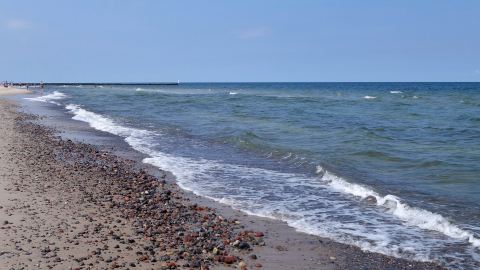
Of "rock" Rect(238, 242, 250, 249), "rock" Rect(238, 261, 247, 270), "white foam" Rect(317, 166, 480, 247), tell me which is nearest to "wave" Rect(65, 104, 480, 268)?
"white foam" Rect(317, 166, 480, 247)

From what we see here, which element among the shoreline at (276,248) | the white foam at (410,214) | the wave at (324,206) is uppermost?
the white foam at (410,214)

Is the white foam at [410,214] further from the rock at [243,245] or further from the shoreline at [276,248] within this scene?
the rock at [243,245]

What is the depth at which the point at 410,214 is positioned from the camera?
9.08m

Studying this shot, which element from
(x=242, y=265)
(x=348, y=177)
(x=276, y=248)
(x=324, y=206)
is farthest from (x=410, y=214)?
(x=242, y=265)

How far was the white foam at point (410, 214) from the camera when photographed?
7.98m

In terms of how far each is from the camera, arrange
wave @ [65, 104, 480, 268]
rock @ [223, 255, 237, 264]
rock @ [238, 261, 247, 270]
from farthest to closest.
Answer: wave @ [65, 104, 480, 268], rock @ [223, 255, 237, 264], rock @ [238, 261, 247, 270]

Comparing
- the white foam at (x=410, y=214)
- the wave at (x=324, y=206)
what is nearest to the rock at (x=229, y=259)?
the wave at (x=324, y=206)

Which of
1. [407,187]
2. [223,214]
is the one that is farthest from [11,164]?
[407,187]

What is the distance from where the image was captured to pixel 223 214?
355 inches

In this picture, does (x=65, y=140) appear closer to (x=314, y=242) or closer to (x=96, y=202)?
(x=96, y=202)

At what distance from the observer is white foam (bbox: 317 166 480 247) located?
7977mm

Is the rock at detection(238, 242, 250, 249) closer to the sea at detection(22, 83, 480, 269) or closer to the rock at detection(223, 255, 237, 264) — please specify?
the rock at detection(223, 255, 237, 264)

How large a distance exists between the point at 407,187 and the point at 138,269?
726cm

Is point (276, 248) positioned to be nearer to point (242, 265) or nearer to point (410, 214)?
point (242, 265)
